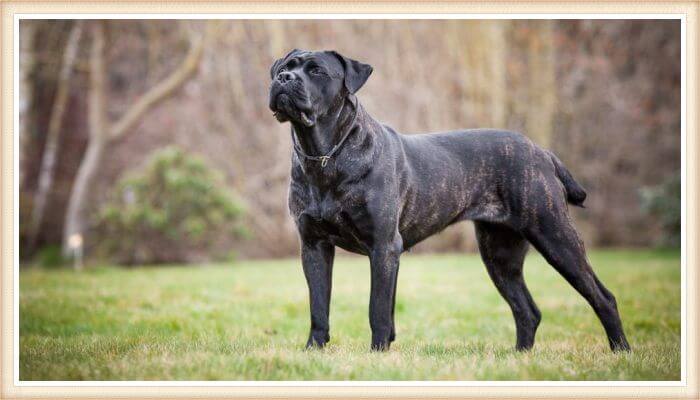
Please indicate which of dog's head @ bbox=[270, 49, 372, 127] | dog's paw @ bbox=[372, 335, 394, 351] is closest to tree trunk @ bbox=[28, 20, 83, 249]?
dog's head @ bbox=[270, 49, 372, 127]

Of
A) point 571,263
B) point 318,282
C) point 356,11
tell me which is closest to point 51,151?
point 356,11

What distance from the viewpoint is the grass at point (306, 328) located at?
3885mm

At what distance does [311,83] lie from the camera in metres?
4.14

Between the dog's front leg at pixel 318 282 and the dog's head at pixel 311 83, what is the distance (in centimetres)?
87

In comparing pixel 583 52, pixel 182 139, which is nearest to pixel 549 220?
pixel 182 139

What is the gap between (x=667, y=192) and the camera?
1417 centimetres

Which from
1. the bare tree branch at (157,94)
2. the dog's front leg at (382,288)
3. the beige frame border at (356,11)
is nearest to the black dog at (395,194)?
→ the dog's front leg at (382,288)

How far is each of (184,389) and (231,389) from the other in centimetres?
26

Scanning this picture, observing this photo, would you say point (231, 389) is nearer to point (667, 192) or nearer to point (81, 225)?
point (81, 225)

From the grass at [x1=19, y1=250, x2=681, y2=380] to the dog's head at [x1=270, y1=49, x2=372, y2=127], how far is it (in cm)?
147

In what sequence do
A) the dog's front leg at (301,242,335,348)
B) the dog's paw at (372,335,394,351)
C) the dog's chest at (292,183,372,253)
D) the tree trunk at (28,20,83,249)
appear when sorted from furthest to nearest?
the tree trunk at (28,20,83,249) → the dog's front leg at (301,242,335,348) → the dog's paw at (372,335,394,351) → the dog's chest at (292,183,372,253)

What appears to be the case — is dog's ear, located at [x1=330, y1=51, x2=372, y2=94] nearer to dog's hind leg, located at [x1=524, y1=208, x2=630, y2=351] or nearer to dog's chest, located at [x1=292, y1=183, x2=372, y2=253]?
dog's chest, located at [x1=292, y1=183, x2=372, y2=253]

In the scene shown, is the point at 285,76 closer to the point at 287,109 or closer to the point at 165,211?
the point at 287,109

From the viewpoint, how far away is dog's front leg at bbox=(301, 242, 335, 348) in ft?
14.8
